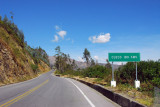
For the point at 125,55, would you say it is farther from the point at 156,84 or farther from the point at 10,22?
the point at 10,22

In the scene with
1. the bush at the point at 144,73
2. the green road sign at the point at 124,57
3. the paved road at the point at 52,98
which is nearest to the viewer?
the paved road at the point at 52,98

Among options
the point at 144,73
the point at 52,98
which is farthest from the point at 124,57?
the point at 52,98

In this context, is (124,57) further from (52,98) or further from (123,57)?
(52,98)

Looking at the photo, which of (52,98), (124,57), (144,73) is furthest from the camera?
(124,57)

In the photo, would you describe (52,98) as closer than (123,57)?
Yes

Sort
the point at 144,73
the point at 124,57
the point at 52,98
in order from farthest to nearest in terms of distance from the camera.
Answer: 1. the point at 124,57
2. the point at 144,73
3. the point at 52,98

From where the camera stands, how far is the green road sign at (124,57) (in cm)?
1513

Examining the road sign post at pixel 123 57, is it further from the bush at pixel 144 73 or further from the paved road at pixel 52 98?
the paved road at pixel 52 98

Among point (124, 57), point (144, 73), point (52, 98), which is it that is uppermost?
point (124, 57)

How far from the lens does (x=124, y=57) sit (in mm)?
15766

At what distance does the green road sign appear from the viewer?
596 inches

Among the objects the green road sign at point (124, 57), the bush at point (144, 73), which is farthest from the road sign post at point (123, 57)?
the bush at point (144, 73)

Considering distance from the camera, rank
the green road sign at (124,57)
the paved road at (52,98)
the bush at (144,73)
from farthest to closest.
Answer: the green road sign at (124,57) → the bush at (144,73) → the paved road at (52,98)

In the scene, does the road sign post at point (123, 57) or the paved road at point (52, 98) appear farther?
the road sign post at point (123, 57)
